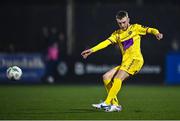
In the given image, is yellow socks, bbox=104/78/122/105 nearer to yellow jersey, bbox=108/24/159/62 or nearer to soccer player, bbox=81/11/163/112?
soccer player, bbox=81/11/163/112

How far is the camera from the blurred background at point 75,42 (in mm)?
25016

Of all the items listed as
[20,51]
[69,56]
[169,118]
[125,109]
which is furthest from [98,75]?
[169,118]

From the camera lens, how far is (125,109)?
45.7ft

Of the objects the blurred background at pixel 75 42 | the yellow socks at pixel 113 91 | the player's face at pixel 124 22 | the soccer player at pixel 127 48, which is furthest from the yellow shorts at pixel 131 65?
the blurred background at pixel 75 42

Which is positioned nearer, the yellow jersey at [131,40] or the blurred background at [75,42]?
the yellow jersey at [131,40]

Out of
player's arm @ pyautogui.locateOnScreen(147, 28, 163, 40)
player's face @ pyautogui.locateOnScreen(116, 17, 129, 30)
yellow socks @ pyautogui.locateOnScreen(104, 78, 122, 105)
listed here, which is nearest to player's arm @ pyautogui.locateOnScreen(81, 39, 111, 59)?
player's face @ pyautogui.locateOnScreen(116, 17, 129, 30)

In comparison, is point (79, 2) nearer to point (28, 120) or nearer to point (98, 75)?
point (98, 75)

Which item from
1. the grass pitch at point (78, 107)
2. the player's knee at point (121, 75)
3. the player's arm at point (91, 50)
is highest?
the player's arm at point (91, 50)

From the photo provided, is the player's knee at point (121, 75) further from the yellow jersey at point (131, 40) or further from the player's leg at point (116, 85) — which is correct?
the yellow jersey at point (131, 40)

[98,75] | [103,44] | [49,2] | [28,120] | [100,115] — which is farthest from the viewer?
[49,2]

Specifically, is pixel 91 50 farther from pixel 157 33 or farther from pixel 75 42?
pixel 75 42

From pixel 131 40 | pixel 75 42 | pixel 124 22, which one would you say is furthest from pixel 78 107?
pixel 75 42

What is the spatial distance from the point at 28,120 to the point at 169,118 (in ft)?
8.21

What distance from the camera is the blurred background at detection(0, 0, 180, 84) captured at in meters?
25.0
